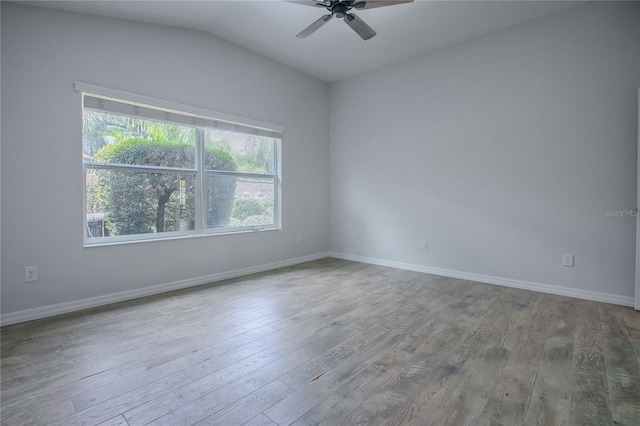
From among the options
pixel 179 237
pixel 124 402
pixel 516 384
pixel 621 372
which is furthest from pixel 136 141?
pixel 621 372

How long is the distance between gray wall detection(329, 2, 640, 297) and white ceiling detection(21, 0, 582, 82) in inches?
12.5

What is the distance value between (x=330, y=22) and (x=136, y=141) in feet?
7.92

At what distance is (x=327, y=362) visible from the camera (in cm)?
192

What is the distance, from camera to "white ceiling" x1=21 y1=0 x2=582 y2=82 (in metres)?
2.96

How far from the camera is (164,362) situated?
75.5 inches

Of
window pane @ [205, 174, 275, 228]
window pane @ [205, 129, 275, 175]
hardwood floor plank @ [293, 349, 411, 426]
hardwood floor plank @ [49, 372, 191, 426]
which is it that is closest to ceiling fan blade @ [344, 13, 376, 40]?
window pane @ [205, 129, 275, 175]

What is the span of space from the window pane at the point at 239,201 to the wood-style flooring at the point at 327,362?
1159 millimetres

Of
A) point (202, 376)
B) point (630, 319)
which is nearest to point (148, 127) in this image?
point (202, 376)

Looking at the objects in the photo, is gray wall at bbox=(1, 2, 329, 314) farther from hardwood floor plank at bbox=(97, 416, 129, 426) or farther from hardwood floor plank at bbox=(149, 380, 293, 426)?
hardwood floor plank at bbox=(149, 380, 293, 426)

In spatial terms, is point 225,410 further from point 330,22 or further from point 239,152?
point 330,22

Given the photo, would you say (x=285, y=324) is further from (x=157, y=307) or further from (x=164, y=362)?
(x=157, y=307)

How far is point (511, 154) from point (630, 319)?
6.11ft

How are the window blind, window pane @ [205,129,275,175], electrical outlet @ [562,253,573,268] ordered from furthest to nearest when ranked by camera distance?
1. window pane @ [205,129,275,175]
2. electrical outlet @ [562,253,573,268]
3. the window blind

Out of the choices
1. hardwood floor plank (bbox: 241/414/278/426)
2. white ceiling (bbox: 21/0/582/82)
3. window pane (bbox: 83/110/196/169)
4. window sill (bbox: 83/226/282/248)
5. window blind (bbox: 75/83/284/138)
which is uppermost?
white ceiling (bbox: 21/0/582/82)
